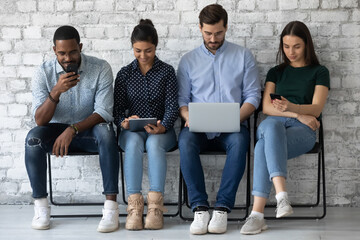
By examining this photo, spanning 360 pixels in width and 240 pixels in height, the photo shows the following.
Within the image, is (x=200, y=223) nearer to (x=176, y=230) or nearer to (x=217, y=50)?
(x=176, y=230)

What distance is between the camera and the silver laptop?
328cm

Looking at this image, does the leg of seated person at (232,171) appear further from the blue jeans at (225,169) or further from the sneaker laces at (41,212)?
the sneaker laces at (41,212)

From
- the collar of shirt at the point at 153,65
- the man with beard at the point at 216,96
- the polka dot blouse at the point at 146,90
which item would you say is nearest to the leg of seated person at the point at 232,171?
the man with beard at the point at 216,96

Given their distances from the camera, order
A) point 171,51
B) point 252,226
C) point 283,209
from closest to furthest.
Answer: point 283,209, point 252,226, point 171,51

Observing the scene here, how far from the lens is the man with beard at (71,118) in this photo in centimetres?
338

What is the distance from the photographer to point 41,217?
3402 millimetres

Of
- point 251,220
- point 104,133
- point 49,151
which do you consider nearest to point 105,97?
point 104,133

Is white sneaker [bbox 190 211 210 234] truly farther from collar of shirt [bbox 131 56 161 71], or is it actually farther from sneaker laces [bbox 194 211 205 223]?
collar of shirt [bbox 131 56 161 71]

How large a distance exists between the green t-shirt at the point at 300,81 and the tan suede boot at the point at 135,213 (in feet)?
3.85

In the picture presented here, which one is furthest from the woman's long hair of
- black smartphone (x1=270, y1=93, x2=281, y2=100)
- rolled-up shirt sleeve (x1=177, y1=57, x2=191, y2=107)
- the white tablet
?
the white tablet

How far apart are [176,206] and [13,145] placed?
4.13 feet

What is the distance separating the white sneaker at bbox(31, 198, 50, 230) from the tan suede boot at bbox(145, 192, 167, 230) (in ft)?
2.03

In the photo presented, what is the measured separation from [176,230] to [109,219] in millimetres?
407

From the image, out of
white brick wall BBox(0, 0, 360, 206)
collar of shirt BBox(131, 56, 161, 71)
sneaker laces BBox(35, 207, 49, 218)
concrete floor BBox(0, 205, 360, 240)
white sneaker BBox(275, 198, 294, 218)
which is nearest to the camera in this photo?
white sneaker BBox(275, 198, 294, 218)
